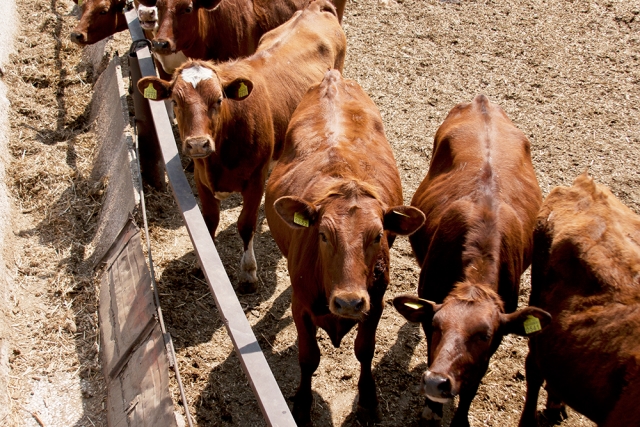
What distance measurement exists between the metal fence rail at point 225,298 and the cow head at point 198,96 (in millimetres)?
167

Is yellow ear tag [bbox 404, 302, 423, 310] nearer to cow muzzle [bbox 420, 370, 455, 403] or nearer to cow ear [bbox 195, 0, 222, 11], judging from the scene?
cow muzzle [bbox 420, 370, 455, 403]

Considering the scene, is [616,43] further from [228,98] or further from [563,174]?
[228,98]

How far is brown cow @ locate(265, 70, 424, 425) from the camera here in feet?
13.6

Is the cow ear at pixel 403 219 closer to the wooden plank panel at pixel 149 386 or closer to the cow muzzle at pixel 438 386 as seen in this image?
the cow muzzle at pixel 438 386

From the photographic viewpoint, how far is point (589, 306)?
439 centimetres

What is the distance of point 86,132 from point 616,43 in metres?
7.53

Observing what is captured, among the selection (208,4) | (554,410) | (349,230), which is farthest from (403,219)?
(208,4)

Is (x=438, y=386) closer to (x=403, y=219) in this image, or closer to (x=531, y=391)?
(x=403, y=219)

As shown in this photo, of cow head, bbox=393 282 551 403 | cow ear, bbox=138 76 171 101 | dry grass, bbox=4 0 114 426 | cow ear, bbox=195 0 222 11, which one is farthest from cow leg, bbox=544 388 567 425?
cow ear, bbox=195 0 222 11

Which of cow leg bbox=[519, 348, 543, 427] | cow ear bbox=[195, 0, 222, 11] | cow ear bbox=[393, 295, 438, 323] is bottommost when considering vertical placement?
cow leg bbox=[519, 348, 543, 427]

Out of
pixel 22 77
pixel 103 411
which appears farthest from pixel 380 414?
pixel 22 77

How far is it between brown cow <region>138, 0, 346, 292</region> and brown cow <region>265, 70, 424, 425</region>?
1.28 ft

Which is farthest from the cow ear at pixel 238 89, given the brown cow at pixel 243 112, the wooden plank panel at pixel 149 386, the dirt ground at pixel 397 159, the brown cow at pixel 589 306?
the brown cow at pixel 589 306

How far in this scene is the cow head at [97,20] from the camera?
8.17 meters
